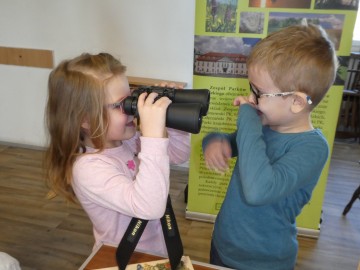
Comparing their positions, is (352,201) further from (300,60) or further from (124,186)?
(124,186)

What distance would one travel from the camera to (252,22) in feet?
6.16

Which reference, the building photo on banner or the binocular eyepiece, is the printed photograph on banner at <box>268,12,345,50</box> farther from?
the binocular eyepiece

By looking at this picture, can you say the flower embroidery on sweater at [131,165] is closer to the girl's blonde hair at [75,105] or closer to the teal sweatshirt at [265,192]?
the girl's blonde hair at [75,105]

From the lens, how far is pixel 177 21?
2.74 meters

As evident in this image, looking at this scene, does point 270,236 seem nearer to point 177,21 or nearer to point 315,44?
point 315,44

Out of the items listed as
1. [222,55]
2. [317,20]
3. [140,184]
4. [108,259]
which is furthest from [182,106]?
[317,20]

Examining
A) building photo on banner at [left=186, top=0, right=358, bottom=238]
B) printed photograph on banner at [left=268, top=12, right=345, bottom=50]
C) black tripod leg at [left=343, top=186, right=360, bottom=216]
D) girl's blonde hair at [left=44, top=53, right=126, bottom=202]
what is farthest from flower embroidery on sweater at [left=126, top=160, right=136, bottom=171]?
black tripod leg at [left=343, top=186, right=360, bottom=216]

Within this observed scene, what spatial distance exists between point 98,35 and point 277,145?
2492mm

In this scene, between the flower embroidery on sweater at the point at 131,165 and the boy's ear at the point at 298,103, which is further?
the flower embroidery on sweater at the point at 131,165

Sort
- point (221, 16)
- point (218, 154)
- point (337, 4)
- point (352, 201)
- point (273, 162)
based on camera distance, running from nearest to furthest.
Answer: point (273, 162) < point (218, 154) < point (337, 4) < point (221, 16) < point (352, 201)

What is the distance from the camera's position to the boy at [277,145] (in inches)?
31.6

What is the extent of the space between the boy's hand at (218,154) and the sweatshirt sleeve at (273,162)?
0.18 m

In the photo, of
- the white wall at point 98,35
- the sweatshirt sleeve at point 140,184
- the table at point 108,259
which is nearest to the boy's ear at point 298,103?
the sweatshirt sleeve at point 140,184

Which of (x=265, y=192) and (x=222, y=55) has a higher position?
(x=222, y=55)
